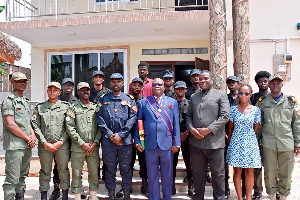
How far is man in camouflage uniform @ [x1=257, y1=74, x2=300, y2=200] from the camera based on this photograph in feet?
12.2

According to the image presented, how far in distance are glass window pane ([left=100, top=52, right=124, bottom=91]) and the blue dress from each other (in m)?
5.41

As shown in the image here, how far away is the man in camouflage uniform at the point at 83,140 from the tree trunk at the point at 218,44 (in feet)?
8.22

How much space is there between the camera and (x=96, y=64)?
28.6 ft

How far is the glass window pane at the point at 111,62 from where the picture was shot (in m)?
8.54

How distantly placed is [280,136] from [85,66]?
6637 mm

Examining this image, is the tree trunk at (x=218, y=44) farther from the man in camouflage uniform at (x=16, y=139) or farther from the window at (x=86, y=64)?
the window at (x=86, y=64)

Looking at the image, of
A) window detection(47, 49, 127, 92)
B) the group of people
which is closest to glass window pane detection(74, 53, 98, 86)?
window detection(47, 49, 127, 92)

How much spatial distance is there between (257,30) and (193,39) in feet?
6.03

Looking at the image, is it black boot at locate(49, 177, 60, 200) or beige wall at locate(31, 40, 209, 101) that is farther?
beige wall at locate(31, 40, 209, 101)

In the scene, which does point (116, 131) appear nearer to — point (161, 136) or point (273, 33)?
point (161, 136)

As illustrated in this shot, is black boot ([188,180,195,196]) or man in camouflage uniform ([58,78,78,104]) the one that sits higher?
man in camouflage uniform ([58,78,78,104])

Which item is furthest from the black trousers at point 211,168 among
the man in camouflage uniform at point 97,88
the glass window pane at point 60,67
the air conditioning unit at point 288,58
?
the glass window pane at point 60,67

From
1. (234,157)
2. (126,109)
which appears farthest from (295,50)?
(126,109)

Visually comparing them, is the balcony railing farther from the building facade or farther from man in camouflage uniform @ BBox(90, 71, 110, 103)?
man in camouflage uniform @ BBox(90, 71, 110, 103)
